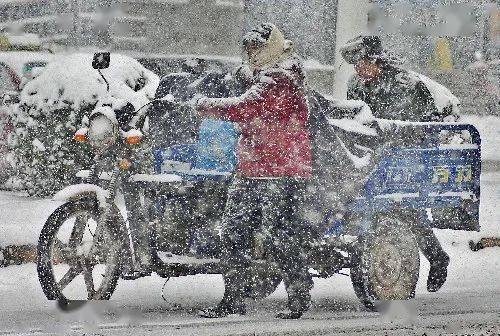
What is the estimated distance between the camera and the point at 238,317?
7047 millimetres

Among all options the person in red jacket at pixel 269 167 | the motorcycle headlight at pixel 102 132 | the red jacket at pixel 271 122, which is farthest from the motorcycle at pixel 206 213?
the red jacket at pixel 271 122

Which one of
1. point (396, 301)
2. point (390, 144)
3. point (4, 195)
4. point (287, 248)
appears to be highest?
point (390, 144)

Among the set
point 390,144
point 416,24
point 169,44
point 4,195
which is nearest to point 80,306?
point 390,144

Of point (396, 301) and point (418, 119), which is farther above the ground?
point (418, 119)

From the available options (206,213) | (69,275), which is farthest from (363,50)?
(69,275)

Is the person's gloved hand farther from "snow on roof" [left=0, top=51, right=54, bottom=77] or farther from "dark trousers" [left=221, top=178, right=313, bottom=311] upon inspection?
"snow on roof" [left=0, top=51, right=54, bottom=77]

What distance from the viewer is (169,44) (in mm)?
17234

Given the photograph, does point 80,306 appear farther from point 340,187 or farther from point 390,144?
point 390,144

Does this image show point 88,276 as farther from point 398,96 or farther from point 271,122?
point 398,96

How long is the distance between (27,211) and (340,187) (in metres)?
4.57

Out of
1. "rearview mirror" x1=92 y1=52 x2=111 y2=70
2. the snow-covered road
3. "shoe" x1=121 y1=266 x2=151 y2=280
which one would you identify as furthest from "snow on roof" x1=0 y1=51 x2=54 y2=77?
"shoe" x1=121 y1=266 x2=151 y2=280

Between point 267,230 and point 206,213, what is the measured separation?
41 centimetres

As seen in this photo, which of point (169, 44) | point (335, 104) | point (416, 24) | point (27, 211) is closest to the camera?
point (335, 104)

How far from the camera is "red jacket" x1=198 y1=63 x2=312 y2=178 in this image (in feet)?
22.1
